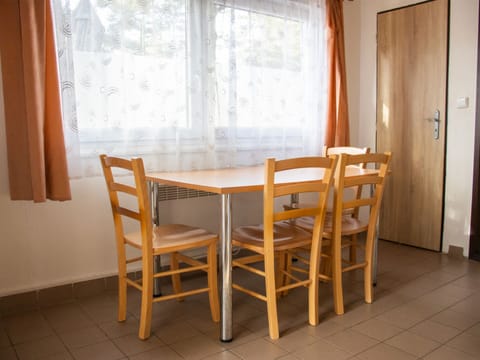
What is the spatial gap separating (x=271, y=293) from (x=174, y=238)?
0.55m

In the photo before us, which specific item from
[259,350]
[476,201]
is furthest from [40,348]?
[476,201]

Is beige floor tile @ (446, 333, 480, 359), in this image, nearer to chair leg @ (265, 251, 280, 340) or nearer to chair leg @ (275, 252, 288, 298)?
chair leg @ (265, 251, 280, 340)

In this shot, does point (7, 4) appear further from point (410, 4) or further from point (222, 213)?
point (410, 4)

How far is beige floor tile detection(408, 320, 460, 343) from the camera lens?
2170 mm

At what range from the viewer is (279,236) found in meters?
2.38

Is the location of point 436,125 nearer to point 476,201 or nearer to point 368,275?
point 476,201

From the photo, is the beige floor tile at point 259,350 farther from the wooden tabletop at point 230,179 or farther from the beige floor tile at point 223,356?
the wooden tabletop at point 230,179

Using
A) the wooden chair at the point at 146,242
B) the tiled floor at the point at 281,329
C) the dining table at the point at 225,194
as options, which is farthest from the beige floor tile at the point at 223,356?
the wooden chair at the point at 146,242

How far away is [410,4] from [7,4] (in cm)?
296

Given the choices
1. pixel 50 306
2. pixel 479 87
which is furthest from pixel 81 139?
pixel 479 87

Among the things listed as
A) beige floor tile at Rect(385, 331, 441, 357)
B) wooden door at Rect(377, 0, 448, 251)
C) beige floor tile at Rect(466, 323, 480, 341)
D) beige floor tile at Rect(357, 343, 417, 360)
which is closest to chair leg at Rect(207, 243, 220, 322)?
beige floor tile at Rect(357, 343, 417, 360)

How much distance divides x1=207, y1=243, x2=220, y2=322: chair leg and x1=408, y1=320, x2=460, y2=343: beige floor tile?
98 centimetres

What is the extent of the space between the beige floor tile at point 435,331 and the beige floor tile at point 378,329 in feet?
0.31

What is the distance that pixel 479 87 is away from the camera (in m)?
3.28
